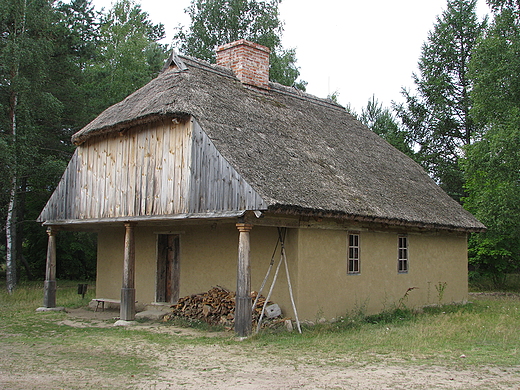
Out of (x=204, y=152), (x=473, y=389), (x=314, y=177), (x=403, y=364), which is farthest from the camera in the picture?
(x=314, y=177)

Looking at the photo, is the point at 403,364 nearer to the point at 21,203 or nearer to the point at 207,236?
the point at 207,236

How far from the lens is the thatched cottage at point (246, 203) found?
11141mm

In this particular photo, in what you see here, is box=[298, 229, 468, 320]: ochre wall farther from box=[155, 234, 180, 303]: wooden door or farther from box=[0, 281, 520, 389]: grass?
box=[155, 234, 180, 303]: wooden door

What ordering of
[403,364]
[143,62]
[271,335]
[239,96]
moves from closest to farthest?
1. [403,364]
2. [271,335]
3. [239,96]
4. [143,62]

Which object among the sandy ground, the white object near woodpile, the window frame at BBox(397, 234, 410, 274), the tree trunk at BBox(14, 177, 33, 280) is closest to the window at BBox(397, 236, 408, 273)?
the window frame at BBox(397, 234, 410, 274)

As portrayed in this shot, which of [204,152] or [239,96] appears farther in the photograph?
[239,96]

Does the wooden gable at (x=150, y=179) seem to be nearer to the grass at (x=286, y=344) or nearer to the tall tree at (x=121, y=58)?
the grass at (x=286, y=344)

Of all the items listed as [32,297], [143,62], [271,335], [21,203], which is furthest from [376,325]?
[143,62]

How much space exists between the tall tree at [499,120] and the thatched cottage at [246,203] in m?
3.15

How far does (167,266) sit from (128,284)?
2.18 meters

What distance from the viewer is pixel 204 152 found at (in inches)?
445

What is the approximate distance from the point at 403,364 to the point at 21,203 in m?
19.2

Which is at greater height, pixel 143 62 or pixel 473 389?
pixel 143 62

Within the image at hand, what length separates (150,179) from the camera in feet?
41.1
